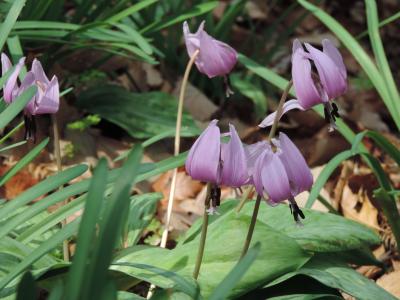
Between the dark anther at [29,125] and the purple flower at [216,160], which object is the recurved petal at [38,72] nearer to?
the dark anther at [29,125]

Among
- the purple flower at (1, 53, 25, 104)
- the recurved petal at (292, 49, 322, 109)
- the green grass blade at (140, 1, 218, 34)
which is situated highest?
the green grass blade at (140, 1, 218, 34)

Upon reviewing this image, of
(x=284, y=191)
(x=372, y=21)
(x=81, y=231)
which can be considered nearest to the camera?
(x=81, y=231)

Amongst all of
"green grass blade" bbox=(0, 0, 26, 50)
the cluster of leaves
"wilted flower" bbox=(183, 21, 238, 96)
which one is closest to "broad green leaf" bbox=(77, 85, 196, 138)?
the cluster of leaves

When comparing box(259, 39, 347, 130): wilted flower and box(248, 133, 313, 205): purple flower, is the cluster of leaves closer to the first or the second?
box(248, 133, 313, 205): purple flower

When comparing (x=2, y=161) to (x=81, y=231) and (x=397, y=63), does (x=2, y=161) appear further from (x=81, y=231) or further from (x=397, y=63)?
(x=397, y=63)

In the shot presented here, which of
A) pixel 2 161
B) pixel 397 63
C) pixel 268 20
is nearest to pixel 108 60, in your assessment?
pixel 2 161

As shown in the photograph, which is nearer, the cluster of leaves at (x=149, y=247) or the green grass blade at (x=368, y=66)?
the cluster of leaves at (x=149, y=247)

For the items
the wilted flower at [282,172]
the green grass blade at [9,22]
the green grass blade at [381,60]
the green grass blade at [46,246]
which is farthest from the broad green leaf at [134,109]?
the green grass blade at [46,246]
